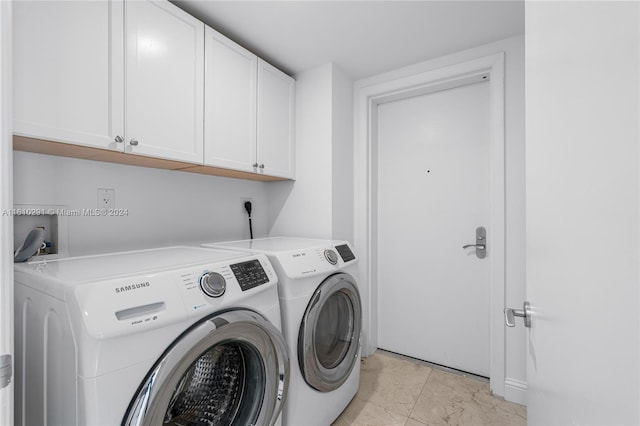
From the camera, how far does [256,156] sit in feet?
6.49

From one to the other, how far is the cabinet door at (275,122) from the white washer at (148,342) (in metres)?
1.02

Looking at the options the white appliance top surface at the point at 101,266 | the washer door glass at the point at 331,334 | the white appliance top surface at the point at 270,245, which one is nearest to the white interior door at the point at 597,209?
the white appliance top surface at the point at 101,266

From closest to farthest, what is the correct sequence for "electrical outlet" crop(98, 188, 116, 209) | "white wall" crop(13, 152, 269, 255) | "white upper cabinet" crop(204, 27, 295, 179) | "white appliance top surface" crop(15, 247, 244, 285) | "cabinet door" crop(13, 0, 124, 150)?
"white appliance top surface" crop(15, 247, 244, 285) < "cabinet door" crop(13, 0, 124, 150) < "white wall" crop(13, 152, 269, 255) < "electrical outlet" crop(98, 188, 116, 209) < "white upper cabinet" crop(204, 27, 295, 179)

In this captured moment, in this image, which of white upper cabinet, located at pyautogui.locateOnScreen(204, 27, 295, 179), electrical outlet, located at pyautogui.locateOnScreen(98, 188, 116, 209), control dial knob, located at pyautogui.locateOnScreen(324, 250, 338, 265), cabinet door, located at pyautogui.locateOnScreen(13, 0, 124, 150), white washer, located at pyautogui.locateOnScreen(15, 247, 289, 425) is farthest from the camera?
white upper cabinet, located at pyautogui.locateOnScreen(204, 27, 295, 179)

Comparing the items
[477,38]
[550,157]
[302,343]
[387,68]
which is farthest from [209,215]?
[477,38]

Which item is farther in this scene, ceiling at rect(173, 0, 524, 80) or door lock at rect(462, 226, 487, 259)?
door lock at rect(462, 226, 487, 259)

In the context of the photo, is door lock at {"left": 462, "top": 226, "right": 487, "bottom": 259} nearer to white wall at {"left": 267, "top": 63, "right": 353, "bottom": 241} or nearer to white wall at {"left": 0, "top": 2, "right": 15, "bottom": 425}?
white wall at {"left": 267, "top": 63, "right": 353, "bottom": 241}

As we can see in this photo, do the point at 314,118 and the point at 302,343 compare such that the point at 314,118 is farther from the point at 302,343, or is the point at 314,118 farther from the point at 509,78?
the point at 302,343

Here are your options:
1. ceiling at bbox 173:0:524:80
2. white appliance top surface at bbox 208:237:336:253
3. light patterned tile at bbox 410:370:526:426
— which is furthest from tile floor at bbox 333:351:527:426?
ceiling at bbox 173:0:524:80

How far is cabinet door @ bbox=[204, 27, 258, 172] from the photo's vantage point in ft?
5.51

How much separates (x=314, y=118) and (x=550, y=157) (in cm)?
201

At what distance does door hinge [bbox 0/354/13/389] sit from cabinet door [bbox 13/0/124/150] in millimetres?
734

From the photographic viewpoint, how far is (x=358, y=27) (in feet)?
5.89

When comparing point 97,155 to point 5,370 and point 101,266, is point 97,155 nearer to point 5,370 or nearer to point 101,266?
point 101,266
